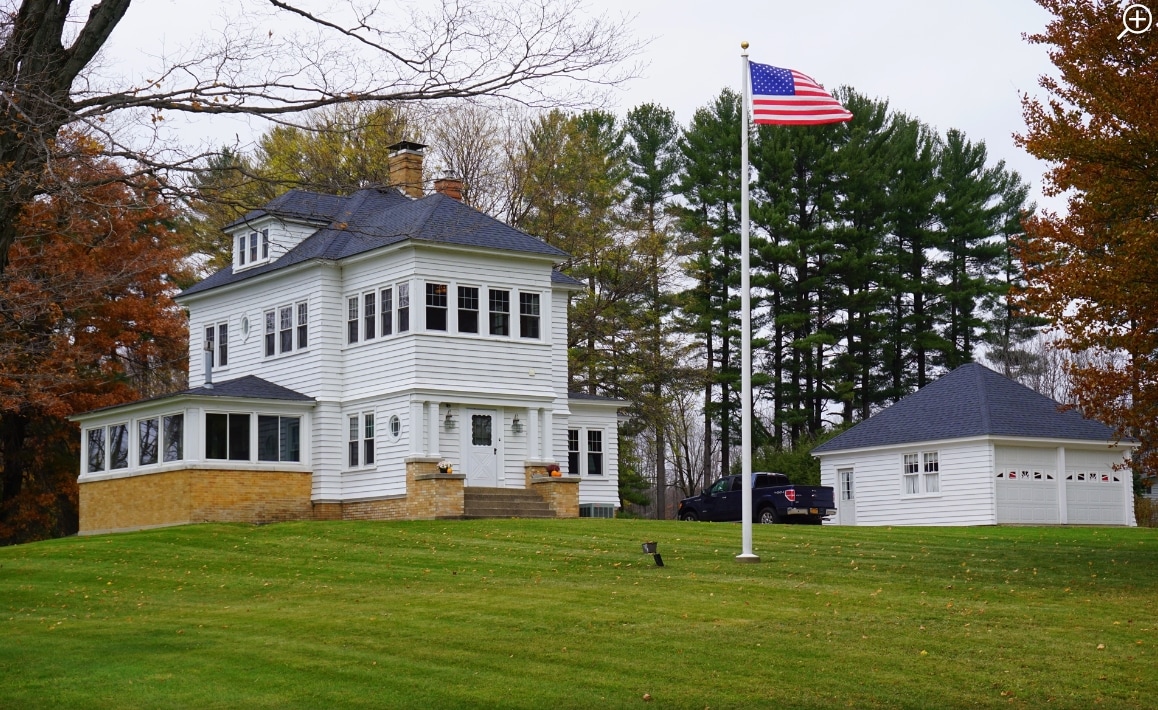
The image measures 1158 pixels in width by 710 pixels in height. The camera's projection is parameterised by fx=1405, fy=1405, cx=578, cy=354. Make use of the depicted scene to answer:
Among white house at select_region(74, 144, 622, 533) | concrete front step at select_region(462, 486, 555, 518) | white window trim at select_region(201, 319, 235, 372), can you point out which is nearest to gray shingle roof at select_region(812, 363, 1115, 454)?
white house at select_region(74, 144, 622, 533)

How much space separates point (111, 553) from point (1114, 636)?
17420 mm

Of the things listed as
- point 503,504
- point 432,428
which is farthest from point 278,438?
point 503,504

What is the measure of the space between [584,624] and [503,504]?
17.2 metres

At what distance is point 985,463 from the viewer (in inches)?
1446

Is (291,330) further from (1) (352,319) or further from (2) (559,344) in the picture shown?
(2) (559,344)

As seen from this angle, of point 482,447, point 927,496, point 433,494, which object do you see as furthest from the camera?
point 927,496

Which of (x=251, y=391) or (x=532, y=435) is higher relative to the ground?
(x=251, y=391)

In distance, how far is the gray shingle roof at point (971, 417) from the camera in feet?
123

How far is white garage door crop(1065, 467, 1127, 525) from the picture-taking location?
37812 mm

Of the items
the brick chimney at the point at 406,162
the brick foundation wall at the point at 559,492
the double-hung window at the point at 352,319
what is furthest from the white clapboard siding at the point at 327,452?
the brick chimney at the point at 406,162

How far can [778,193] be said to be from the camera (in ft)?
176

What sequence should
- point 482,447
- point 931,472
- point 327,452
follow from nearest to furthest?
point 482,447 < point 327,452 < point 931,472

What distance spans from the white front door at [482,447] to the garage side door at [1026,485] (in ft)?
43.9

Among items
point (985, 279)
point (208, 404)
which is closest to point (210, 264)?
point (208, 404)
